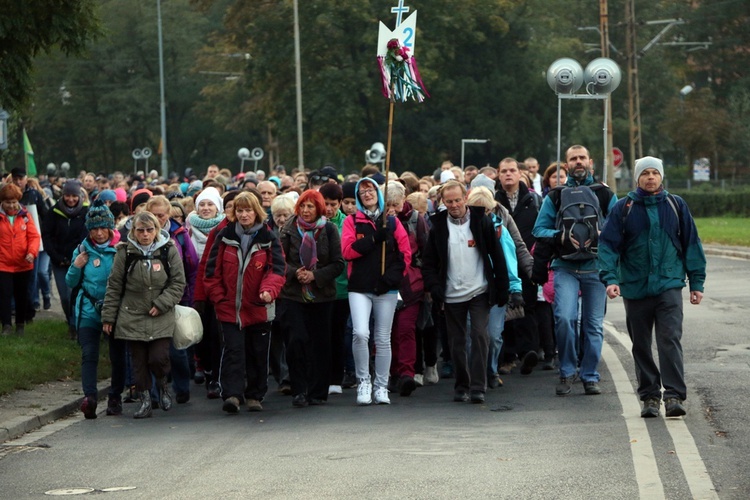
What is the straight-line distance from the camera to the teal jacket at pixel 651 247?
10.9 m

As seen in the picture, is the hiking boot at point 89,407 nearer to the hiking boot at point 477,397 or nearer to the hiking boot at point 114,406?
the hiking boot at point 114,406

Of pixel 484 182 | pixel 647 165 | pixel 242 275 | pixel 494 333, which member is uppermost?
pixel 647 165

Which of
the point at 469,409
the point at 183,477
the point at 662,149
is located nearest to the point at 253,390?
the point at 469,409

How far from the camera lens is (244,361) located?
12117 mm

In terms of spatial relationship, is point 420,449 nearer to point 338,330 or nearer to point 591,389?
point 591,389

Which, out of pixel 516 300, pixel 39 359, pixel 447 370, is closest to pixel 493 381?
pixel 516 300

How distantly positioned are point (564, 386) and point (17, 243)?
7181mm

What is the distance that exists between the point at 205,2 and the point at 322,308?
2002 inches

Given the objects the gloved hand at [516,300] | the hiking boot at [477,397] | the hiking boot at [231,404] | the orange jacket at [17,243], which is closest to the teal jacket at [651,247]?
the gloved hand at [516,300]

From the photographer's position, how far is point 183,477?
8.89 metres

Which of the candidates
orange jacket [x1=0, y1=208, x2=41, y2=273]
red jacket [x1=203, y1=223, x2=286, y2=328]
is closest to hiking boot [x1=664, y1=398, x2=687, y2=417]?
red jacket [x1=203, y1=223, x2=286, y2=328]

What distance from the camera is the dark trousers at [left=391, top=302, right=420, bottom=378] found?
1273 cm

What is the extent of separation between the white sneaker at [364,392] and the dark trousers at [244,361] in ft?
2.43

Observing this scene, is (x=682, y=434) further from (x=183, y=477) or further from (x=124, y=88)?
(x=124, y=88)
